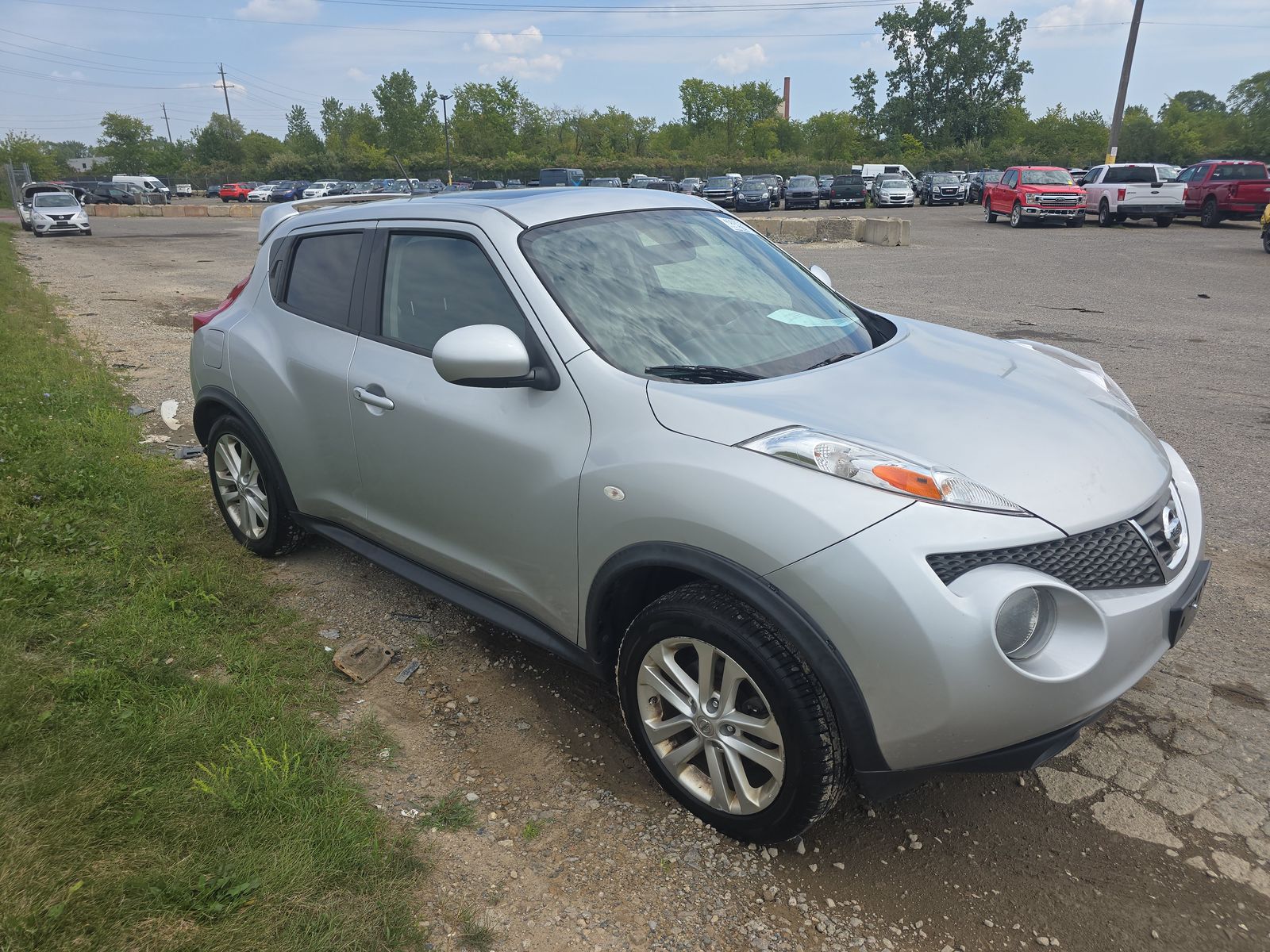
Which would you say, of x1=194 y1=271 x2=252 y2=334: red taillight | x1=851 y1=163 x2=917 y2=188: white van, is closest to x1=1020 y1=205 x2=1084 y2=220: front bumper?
x1=851 y1=163 x2=917 y2=188: white van

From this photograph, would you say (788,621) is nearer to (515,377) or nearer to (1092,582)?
(1092,582)

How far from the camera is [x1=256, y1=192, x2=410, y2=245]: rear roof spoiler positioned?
14.5 feet

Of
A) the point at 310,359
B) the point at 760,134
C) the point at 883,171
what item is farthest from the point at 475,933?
the point at 760,134

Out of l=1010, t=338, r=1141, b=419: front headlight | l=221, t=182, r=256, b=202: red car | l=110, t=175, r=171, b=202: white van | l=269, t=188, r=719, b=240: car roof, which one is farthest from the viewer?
l=221, t=182, r=256, b=202: red car

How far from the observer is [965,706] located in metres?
2.11

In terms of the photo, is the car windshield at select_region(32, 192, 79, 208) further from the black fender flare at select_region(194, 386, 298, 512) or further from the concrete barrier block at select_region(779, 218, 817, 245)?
the black fender flare at select_region(194, 386, 298, 512)

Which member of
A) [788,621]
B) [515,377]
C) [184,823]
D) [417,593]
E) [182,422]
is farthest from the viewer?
[182,422]

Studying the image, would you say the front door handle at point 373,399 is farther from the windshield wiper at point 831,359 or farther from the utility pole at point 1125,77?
the utility pole at point 1125,77

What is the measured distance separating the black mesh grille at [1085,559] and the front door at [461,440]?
116cm

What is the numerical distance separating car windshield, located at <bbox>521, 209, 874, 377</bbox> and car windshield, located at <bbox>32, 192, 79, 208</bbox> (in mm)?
36327

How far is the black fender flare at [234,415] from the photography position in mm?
4148

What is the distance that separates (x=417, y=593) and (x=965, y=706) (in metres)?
2.89

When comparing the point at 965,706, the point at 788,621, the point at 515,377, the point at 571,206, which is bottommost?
the point at 965,706

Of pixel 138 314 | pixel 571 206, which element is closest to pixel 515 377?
pixel 571 206
